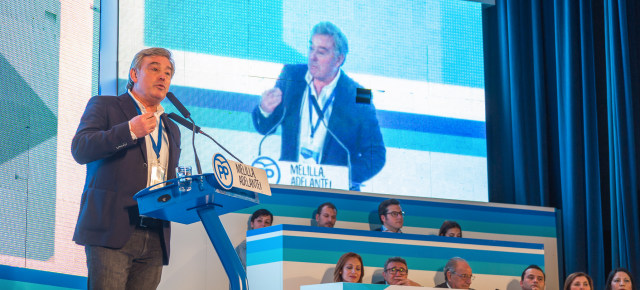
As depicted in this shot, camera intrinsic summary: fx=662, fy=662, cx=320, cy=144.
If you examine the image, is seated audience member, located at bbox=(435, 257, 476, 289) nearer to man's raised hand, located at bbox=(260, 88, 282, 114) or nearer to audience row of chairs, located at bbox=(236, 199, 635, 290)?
audience row of chairs, located at bbox=(236, 199, 635, 290)

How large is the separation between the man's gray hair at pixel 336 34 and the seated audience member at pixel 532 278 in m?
2.49

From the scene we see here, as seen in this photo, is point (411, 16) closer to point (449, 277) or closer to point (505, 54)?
point (505, 54)

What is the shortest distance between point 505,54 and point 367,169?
72.0 inches

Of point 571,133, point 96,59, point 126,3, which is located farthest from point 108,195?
point 571,133

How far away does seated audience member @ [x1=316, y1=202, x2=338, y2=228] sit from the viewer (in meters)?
4.58

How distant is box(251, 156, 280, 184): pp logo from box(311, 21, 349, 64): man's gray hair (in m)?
1.16

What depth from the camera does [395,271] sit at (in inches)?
136

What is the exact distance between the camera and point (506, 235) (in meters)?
5.44

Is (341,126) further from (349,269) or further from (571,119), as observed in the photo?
(349,269)

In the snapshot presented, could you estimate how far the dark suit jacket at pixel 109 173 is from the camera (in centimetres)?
170

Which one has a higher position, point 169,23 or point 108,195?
point 169,23

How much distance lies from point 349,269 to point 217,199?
6.82ft

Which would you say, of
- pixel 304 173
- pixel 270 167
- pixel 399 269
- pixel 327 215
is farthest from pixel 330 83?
pixel 399 269

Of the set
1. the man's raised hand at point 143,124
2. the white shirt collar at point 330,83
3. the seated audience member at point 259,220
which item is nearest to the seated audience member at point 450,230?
the seated audience member at point 259,220
